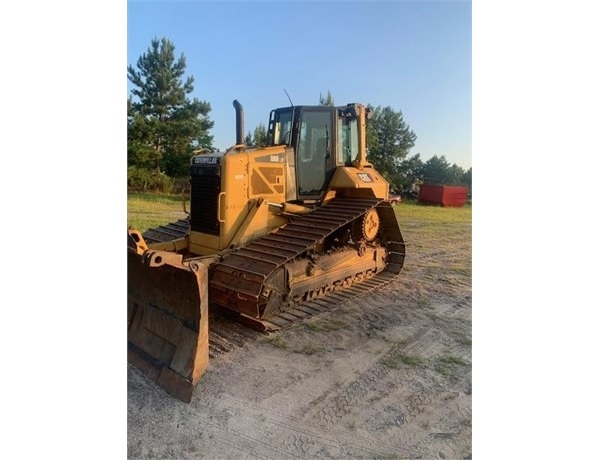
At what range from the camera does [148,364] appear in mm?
3162

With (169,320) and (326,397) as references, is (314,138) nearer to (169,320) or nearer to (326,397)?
(169,320)

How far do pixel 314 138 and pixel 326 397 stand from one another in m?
2.99

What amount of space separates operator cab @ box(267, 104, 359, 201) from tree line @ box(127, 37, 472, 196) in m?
0.22

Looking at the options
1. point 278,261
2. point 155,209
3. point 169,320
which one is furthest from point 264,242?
point 155,209

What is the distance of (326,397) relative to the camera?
2910mm

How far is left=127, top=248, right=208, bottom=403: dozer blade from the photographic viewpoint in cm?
294

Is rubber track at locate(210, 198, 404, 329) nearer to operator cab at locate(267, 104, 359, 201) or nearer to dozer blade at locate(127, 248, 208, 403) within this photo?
operator cab at locate(267, 104, 359, 201)

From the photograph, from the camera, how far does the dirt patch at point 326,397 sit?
2457mm

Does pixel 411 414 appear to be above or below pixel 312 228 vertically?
below
